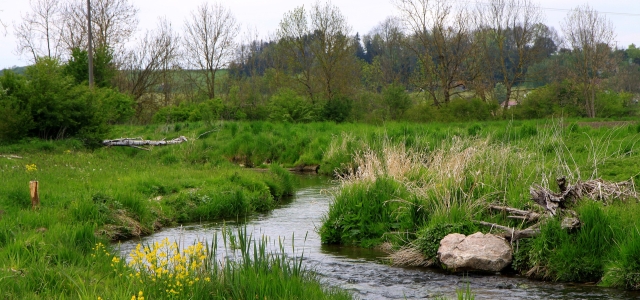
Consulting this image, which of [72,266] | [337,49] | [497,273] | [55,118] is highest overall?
[337,49]

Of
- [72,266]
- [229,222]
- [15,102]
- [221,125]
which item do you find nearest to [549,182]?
[229,222]

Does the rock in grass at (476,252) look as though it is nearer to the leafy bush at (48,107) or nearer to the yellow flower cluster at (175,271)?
the yellow flower cluster at (175,271)

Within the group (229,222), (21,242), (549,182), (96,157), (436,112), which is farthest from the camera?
(436,112)

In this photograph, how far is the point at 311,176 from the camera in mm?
23766

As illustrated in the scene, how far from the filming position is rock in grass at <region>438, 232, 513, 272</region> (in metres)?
9.30

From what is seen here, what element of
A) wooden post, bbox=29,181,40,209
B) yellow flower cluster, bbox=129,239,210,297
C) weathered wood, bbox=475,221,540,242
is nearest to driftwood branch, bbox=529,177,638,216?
weathered wood, bbox=475,221,540,242

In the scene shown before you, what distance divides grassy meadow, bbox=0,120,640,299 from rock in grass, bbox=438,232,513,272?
0.24 m

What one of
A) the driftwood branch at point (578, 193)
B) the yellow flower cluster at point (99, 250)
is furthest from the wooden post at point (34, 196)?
the driftwood branch at point (578, 193)

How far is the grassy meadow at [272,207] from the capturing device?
6.51m

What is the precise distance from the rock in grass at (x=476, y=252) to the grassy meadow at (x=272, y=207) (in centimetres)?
24

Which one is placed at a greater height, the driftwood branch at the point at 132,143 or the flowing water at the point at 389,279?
the driftwood branch at the point at 132,143

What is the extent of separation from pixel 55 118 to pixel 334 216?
1528cm

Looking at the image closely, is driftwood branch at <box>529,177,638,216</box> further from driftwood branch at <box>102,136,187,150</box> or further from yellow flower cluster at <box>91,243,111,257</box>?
driftwood branch at <box>102,136,187,150</box>

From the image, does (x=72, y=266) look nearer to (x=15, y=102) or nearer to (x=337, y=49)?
(x=15, y=102)
